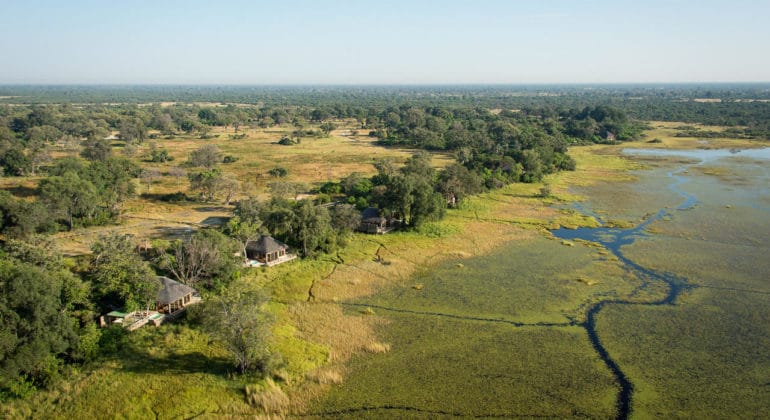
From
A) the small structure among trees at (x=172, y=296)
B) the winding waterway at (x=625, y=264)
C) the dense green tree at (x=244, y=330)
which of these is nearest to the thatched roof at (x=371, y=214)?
the winding waterway at (x=625, y=264)

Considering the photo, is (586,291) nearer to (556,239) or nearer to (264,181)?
(556,239)

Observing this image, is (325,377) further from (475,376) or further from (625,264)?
(625,264)

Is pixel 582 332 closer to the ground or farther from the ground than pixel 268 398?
closer to the ground

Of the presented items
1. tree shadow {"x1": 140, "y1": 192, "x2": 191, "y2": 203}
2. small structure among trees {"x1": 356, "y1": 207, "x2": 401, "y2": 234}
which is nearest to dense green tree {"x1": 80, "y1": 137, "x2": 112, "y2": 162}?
tree shadow {"x1": 140, "y1": 192, "x2": 191, "y2": 203}

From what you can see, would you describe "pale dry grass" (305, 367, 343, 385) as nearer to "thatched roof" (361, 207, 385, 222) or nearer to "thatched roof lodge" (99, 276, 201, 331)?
"thatched roof lodge" (99, 276, 201, 331)

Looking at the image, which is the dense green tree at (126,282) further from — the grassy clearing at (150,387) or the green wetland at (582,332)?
the green wetland at (582,332)

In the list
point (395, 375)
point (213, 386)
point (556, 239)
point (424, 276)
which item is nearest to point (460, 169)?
point (556, 239)

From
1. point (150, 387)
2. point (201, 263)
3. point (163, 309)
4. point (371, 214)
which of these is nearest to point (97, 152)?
point (371, 214)
